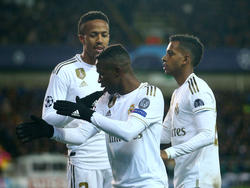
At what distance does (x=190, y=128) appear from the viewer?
571cm

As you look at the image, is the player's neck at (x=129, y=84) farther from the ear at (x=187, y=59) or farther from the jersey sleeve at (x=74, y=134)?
the ear at (x=187, y=59)

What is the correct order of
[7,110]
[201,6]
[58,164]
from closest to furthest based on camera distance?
[58,164] < [7,110] < [201,6]

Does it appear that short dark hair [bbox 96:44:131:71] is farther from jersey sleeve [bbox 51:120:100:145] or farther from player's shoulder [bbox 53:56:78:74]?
player's shoulder [bbox 53:56:78:74]

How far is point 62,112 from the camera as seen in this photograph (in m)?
4.66

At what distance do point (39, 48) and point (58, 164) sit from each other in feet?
21.5

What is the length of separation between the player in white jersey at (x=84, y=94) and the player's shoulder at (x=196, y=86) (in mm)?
1088

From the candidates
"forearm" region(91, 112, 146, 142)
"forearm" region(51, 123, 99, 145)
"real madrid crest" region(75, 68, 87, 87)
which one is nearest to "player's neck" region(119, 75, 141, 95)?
"forearm" region(91, 112, 146, 142)

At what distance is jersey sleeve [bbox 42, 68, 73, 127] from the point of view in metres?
5.78

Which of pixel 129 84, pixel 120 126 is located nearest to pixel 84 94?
pixel 129 84

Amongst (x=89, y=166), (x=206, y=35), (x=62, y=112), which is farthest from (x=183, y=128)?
(x=206, y=35)

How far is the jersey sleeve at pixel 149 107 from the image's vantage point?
4.59 metres

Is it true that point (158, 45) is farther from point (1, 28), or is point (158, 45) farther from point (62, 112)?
point (62, 112)

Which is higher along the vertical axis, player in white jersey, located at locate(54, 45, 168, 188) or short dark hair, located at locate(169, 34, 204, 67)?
short dark hair, located at locate(169, 34, 204, 67)

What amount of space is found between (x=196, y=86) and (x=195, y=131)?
1.56 ft
